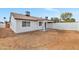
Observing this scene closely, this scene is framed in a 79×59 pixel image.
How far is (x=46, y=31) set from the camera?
1923 mm

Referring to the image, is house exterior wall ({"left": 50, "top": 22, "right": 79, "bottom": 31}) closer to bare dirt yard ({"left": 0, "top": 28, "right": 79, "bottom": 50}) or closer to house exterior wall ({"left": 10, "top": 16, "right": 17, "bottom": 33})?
bare dirt yard ({"left": 0, "top": 28, "right": 79, "bottom": 50})

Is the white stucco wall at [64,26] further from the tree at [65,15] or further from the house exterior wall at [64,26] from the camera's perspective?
the tree at [65,15]

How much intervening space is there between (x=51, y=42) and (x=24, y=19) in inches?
19.7

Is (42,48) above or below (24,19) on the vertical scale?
below

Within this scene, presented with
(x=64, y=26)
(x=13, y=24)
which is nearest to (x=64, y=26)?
(x=64, y=26)

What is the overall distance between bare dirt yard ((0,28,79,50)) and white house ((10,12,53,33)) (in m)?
0.07

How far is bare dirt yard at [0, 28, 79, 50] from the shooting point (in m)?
1.85

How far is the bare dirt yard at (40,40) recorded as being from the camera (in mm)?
1854

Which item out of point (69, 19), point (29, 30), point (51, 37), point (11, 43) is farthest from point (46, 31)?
point (11, 43)

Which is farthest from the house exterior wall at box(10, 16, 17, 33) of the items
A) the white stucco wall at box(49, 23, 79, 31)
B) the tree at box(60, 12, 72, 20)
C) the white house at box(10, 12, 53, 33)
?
the tree at box(60, 12, 72, 20)

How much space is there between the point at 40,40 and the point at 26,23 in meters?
0.31

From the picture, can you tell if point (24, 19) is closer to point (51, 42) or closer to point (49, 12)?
point (49, 12)

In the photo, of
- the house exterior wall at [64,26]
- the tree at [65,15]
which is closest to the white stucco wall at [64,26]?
the house exterior wall at [64,26]
